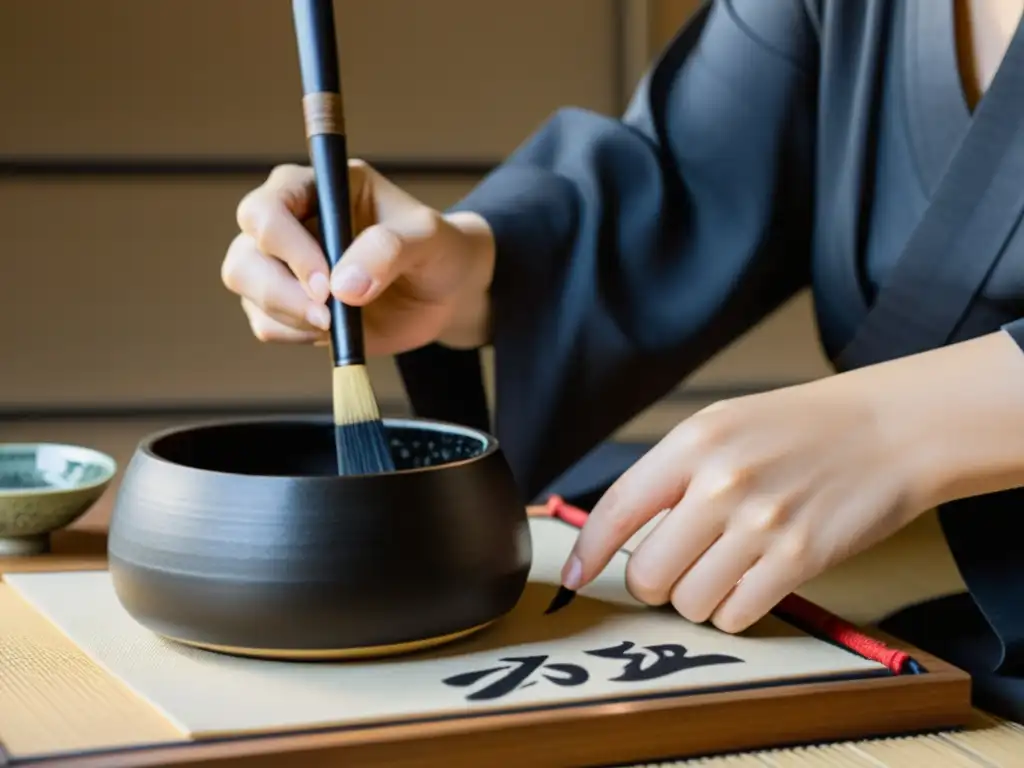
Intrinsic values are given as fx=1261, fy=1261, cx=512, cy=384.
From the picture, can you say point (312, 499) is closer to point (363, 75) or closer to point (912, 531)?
point (912, 531)

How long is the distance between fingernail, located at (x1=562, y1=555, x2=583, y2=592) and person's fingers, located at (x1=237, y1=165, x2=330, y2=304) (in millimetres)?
193

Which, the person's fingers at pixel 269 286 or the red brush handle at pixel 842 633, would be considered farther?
the person's fingers at pixel 269 286

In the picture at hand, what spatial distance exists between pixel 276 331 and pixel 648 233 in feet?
0.97

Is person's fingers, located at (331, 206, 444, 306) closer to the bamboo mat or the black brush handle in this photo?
the black brush handle

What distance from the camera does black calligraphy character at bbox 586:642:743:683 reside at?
20.3 inches

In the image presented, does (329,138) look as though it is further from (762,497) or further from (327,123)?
(762,497)

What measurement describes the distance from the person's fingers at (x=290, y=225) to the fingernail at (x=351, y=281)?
2 centimetres

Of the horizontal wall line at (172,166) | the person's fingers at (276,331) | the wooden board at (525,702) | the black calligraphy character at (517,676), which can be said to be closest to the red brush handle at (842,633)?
the wooden board at (525,702)

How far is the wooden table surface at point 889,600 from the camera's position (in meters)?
0.48

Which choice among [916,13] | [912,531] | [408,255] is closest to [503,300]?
[408,255]

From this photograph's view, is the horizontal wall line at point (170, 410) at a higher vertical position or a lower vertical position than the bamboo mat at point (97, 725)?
lower

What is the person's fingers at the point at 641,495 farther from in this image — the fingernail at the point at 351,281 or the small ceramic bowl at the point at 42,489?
the small ceramic bowl at the point at 42,489

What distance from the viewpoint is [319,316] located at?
696 mm

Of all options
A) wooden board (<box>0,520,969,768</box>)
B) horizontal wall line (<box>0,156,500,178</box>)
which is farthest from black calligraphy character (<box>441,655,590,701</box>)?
horizontal wall line (<box>0,156,500,178</box>)
